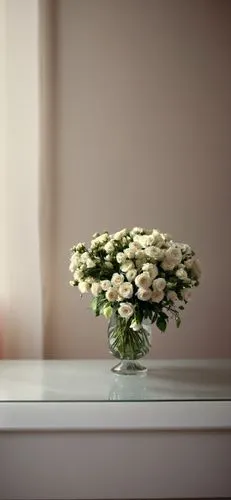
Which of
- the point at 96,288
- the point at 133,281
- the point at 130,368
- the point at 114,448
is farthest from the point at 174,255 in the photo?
the point at 114,448

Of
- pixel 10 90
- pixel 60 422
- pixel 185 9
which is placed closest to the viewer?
pixel 60 422

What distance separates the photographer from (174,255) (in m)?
1.87

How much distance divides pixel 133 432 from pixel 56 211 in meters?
1.14

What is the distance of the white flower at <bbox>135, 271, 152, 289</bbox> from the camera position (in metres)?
1.80

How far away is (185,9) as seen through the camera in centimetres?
263

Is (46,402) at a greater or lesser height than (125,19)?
lesser

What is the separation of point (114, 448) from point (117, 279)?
45cm

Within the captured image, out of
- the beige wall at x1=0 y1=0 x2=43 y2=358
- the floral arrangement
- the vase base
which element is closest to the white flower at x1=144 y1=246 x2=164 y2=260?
the floral arrangement

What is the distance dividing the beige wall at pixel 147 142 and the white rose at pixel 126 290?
77 cm

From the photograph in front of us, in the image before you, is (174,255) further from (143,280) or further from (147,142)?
(147,142)

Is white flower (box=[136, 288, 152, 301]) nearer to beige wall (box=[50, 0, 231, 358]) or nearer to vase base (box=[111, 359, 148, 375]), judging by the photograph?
vase base (box=[111, 359, 148, 375])

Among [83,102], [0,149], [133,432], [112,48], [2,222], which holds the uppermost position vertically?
[112,48]

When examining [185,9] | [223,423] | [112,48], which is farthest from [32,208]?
[223,423]

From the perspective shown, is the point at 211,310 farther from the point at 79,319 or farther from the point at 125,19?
the point at 125,19
